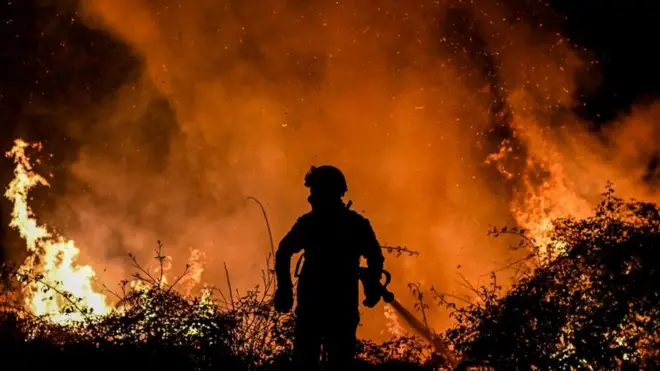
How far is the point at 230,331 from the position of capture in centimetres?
770

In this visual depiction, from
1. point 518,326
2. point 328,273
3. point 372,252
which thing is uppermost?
point 518,326

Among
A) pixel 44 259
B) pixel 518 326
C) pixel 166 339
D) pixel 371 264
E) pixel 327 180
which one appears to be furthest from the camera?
pixel 44 259

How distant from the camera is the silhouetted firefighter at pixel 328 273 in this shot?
540 cm

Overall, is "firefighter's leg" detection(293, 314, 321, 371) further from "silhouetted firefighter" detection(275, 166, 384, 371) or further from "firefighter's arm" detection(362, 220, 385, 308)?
"firefighter's arm" detection(362, 220, 385, 308)

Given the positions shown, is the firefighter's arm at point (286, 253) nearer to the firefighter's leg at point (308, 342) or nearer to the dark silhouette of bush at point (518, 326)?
the firefighter's leg at point (308, 342)

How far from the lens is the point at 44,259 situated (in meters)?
25.7

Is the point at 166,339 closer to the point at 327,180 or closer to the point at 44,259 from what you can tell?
the point at 327,180

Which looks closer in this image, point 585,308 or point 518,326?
point 585,308

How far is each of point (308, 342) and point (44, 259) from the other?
24.6 meters

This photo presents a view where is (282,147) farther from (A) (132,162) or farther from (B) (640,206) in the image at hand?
(B) (640,206)

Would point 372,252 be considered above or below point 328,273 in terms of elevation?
above

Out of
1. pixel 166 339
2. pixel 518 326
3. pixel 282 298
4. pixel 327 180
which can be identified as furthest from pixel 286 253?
pixel 518 326

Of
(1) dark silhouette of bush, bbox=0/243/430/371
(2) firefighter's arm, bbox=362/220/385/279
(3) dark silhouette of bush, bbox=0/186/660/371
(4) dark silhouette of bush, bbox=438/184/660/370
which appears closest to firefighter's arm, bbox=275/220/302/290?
(2) firefighter's arm, bbox=362/220/385/279

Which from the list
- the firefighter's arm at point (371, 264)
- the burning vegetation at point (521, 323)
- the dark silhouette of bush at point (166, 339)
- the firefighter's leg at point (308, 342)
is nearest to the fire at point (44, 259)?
the dark silhouette of bush at point (166, 339)
